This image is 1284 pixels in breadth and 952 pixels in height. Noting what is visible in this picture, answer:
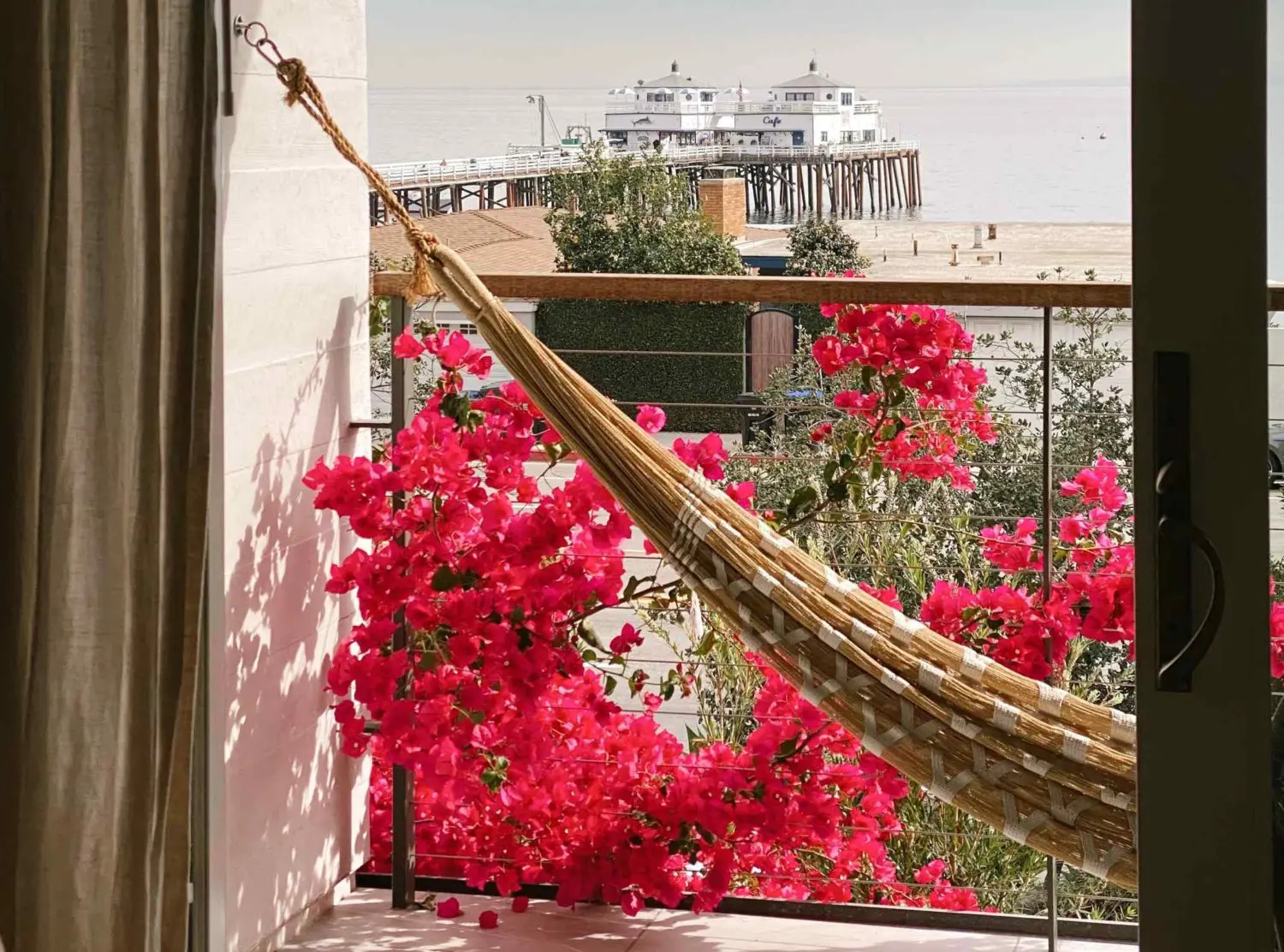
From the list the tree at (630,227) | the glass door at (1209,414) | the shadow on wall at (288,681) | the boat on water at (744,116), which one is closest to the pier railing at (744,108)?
the boat on water at (744,116)

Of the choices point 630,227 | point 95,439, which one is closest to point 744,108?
point 630,227

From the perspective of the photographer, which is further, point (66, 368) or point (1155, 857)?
point (66, 368)

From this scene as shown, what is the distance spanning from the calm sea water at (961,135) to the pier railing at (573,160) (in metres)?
0.36

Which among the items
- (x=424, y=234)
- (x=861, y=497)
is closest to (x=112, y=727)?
(x=424, y=234)

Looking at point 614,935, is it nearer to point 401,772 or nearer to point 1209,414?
point 401,772

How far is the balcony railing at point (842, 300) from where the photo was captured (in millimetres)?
2012

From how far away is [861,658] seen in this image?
1.87 m

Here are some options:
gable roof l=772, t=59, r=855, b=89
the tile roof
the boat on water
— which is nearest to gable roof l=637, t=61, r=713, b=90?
the boat on water

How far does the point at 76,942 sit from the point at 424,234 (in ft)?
3.27

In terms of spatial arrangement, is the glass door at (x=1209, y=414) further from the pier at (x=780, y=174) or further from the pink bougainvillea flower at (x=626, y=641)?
the pier at (x=780, y=174)

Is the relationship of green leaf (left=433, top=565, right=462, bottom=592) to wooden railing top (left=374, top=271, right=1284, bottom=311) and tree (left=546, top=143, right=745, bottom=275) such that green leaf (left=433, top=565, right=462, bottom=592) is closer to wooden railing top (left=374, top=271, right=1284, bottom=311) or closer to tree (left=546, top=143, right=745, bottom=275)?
wooden railing top (left=374, top=271, right=1284, bottom=311)

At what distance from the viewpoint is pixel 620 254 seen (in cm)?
2120

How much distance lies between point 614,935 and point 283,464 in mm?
842

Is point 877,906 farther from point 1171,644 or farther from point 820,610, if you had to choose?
point 1171,644
